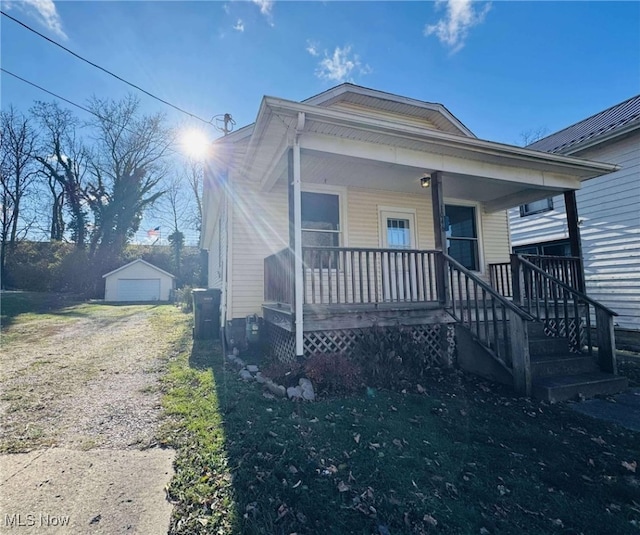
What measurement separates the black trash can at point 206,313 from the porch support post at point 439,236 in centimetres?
591

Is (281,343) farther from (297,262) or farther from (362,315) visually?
(297,262)

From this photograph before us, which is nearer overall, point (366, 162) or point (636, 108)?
point (366, 162)

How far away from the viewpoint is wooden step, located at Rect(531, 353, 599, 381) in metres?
4.76

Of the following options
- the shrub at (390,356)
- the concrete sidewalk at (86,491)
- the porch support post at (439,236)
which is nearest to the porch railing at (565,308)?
the porch support post at (439,236)

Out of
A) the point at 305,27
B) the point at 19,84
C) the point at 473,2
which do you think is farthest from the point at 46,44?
the point at 473,2

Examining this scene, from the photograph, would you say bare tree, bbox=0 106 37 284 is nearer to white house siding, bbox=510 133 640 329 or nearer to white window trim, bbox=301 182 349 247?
white window trim, bbox=301 182 349 247

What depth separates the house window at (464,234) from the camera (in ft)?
28.6

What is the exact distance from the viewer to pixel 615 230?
8.58m

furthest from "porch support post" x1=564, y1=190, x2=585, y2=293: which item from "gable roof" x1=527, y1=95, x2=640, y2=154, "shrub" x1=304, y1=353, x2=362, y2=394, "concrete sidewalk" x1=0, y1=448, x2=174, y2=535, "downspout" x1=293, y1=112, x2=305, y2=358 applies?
"concrete sidewalk" x1=0, y1=448, x2=174, y2=535

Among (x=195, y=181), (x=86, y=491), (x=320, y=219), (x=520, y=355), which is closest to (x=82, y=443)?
(x=86, y=491)

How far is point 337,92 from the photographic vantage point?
7613 millimetres

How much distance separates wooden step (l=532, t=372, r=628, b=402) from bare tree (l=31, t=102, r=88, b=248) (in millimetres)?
34229

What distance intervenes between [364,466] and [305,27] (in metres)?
9.96

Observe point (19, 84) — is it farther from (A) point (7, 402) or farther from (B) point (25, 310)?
(B) point (25, 310)
